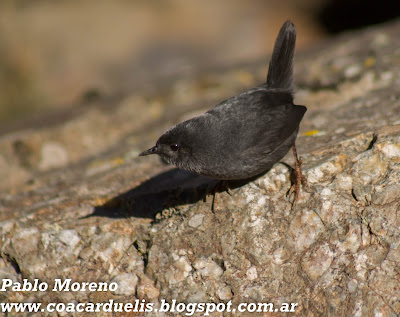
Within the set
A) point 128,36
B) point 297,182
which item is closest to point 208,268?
point 297,182

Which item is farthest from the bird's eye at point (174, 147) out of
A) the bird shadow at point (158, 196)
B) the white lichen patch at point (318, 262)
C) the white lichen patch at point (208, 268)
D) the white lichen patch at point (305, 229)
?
the white lichen patch at point (318, 262)

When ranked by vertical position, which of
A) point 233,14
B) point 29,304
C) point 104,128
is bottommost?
point 29,304

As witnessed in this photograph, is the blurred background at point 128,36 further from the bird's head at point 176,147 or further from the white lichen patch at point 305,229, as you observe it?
the white lichen patch at point 305,229

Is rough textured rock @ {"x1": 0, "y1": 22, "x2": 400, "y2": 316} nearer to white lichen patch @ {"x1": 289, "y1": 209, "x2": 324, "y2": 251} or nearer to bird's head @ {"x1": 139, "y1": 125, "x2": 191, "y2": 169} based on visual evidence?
white lichen patch @ {"x1": 289, "y1": 209, "x2": 324, "y2": 251}

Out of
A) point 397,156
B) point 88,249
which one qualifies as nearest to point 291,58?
point 397,156

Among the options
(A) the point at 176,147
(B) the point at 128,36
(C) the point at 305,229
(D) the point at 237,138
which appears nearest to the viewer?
(C) the point at 305,229

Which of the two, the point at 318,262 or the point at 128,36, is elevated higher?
the point at 128,36

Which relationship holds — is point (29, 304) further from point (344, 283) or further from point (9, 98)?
point (9, 98)

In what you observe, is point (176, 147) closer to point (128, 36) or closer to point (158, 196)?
point (158, 196)
